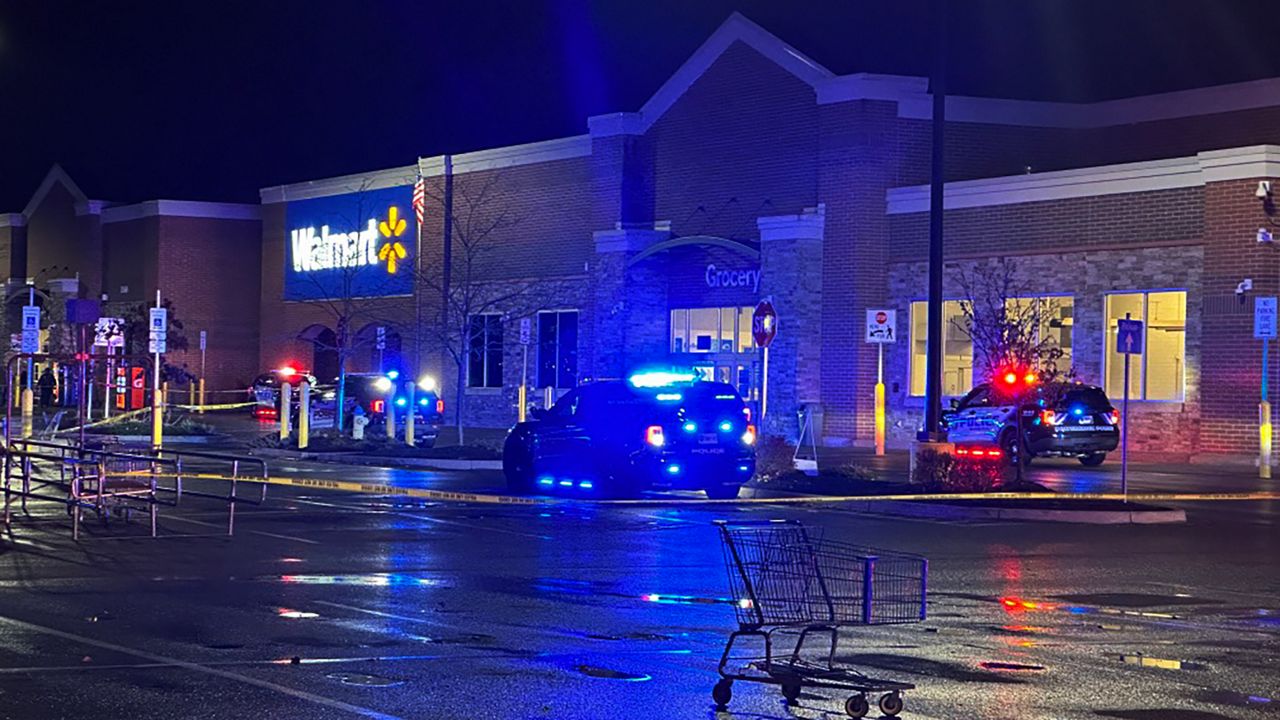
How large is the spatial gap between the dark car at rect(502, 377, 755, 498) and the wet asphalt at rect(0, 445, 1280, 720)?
298 centimetres

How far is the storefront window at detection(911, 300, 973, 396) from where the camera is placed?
145 ft

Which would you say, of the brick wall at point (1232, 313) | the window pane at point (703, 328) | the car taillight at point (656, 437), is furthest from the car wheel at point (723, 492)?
the window pane at point (703, 328)

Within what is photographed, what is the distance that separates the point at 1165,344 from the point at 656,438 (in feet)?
59.3

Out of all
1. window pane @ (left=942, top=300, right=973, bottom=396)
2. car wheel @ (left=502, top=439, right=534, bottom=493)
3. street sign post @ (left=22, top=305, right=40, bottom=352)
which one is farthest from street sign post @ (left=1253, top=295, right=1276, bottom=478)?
street sign post @ (left=22, top=305, right=40, bottom=352)

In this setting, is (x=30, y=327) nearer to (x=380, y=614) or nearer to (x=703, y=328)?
(x=703, y=328)

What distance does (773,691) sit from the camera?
10578 mm

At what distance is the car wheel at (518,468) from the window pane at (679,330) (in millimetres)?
23626

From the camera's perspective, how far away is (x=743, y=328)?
49.2 m

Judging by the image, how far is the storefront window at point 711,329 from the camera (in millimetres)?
49281

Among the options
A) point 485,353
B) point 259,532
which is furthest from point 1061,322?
point 259,532

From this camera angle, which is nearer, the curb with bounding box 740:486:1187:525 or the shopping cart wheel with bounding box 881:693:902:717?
the shopping cart wheel with bounding box 881:693:902:717

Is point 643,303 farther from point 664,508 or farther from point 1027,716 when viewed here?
point 1027,716

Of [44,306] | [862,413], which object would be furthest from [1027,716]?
[44,306]

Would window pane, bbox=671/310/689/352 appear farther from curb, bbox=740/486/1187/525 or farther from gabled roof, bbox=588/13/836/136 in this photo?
curb, bbox=740/486/1187/525
